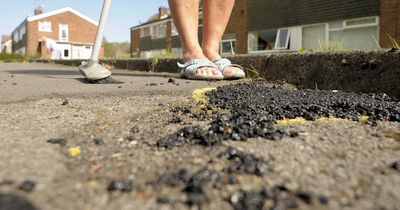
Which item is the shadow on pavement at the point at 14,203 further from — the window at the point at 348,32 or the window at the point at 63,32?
the window at the point at 63,32

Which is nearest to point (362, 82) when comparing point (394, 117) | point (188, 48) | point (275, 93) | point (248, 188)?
point (275, 93)

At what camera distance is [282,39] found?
1656 centimetres

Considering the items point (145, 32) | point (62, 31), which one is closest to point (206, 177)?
point (145, 32)

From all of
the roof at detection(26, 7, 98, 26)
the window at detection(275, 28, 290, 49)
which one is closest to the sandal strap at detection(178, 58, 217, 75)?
the window at detection(275, 28, 290, 49)

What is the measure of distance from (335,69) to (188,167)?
5.75 feet

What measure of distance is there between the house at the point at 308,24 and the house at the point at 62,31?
103 feet

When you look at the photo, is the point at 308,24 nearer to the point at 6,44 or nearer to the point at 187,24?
the point at 187,24

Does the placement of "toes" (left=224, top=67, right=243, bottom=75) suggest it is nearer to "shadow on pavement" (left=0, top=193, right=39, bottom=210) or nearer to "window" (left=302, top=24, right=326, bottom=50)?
"shadow on pavement" (left=0, top=193, right=39, bottom=210)

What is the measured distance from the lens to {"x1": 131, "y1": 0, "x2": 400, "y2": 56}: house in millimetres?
12703

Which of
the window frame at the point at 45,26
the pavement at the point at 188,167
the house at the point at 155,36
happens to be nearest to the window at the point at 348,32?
the pavement at the point at 188,167

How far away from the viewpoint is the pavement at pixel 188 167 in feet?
2.44

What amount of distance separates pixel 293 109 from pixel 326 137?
1.32 feet

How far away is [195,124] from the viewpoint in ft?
4.59

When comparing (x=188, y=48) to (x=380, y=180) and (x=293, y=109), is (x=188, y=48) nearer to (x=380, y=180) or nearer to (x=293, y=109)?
(x=293, y=109)
